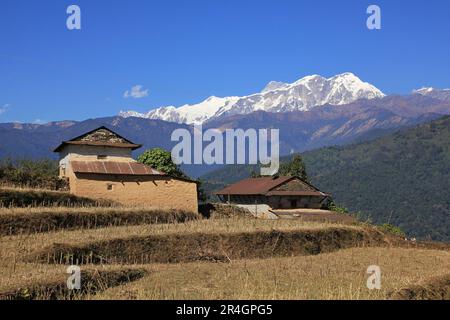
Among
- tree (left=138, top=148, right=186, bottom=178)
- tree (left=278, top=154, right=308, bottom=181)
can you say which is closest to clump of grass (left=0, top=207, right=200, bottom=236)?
tree (left=138, top=148, right=186, bottom=178)

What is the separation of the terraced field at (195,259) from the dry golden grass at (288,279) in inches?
1.6

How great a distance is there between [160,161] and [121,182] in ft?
73.1

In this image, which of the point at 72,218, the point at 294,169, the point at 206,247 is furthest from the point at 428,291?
the point at 294,169

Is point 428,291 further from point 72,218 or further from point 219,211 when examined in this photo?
point 219,211

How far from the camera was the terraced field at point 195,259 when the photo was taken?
15.6 metres

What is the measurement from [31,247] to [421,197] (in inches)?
7161

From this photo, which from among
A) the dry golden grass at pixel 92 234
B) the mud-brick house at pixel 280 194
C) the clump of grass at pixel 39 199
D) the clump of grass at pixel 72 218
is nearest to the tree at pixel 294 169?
the mud-brick house at pixel 280 194

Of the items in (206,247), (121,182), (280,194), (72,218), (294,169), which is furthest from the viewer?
(294,169)

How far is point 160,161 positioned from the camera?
64.2 metres

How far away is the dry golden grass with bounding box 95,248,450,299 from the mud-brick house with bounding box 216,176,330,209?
104ft

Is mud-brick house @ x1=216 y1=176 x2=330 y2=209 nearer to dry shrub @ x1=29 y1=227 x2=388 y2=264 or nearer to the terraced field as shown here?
the terraced field
